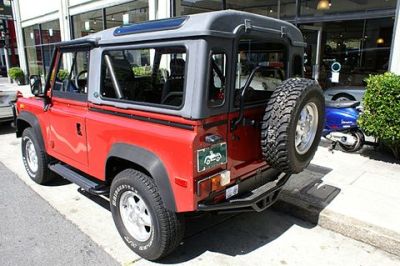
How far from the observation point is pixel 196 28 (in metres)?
2.48

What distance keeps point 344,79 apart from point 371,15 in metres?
1.54

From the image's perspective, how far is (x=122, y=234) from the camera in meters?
3.29

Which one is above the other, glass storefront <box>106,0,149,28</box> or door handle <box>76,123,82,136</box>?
glass storefront <box>106,0,149,28</box>

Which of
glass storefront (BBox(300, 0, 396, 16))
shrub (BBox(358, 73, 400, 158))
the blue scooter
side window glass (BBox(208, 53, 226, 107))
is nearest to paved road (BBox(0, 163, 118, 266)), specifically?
side window glass (BBox(208, 53, 226, 107))

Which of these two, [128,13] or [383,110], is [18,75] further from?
[383,110]

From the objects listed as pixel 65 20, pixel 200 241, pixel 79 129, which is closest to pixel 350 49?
pixel 200 241

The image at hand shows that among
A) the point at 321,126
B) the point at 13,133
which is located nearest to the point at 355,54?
the point at 321,126

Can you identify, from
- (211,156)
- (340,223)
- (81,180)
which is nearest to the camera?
(211,156)

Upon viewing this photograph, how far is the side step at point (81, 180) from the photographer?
3562 mm

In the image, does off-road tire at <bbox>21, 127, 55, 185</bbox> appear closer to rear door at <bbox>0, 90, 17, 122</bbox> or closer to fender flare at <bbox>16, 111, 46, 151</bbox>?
fender flare at <bbox>16, 111, 46, 151</bbox>

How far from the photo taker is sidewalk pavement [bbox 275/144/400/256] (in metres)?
3.40

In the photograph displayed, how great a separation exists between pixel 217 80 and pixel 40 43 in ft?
60.2

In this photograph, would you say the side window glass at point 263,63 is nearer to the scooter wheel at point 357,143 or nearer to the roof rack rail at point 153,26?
the roof rack rail at point 153,26

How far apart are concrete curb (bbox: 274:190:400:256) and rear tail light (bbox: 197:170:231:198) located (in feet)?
4.72
